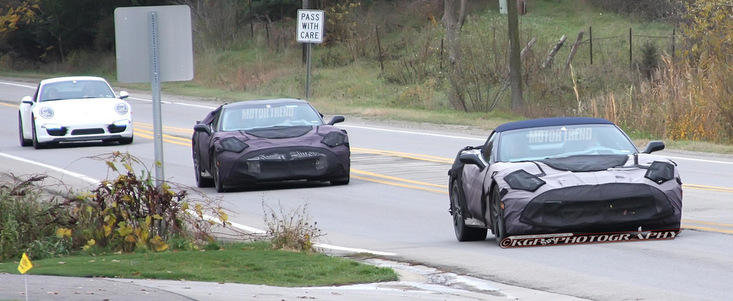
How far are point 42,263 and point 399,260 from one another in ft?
10.9

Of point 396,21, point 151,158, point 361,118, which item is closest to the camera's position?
point 151,158

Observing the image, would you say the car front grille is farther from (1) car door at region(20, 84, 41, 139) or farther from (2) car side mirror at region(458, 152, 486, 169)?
(2) car side mirror at region(458, 152, 486, 169)

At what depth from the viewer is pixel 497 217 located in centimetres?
1327

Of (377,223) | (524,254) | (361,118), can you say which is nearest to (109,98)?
(361,118)

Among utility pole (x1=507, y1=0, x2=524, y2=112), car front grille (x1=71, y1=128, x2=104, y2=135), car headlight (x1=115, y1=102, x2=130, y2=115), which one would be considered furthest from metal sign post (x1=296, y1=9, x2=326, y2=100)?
car front grille (x1=71, y1=128, x2=104, y2=135)

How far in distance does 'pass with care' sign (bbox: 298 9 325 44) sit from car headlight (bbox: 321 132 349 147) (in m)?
22.5

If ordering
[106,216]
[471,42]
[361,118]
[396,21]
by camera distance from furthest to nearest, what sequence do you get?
[396,21] → [471,42] → [361,118] → [106,216]

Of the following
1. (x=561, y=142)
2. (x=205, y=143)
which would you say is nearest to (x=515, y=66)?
(x=205, y=143)

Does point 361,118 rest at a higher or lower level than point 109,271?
lower

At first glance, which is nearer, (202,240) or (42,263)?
(42,263)

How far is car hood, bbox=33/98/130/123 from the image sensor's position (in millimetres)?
28328

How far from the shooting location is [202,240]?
14.0m

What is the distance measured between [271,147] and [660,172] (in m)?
8.15

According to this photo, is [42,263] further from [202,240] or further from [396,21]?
[396,21]
